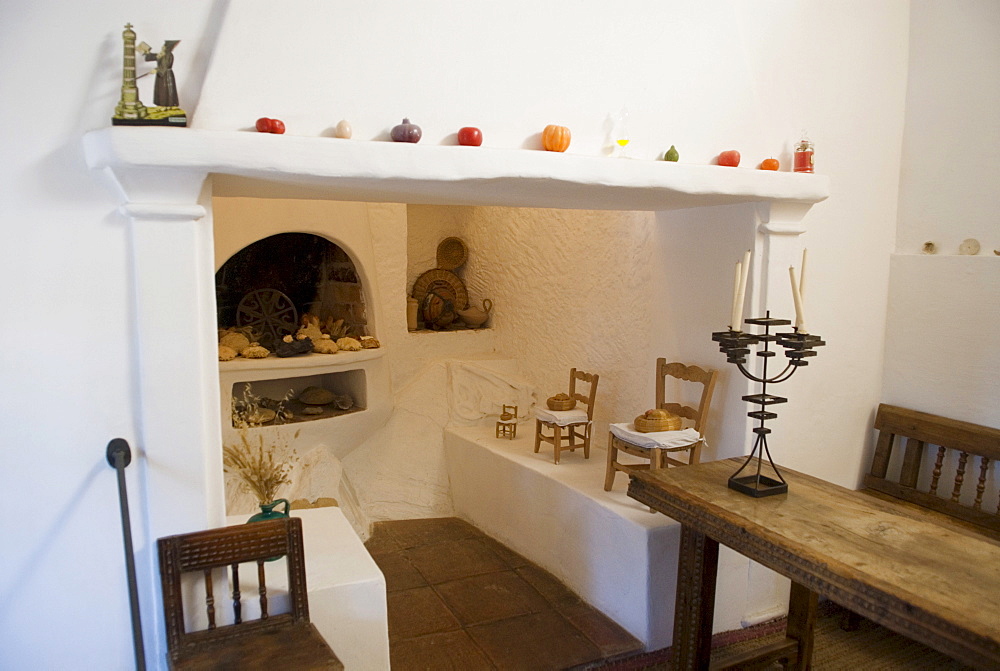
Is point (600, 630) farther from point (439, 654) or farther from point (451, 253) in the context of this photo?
point (451, 253)

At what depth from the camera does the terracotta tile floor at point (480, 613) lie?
299 cm

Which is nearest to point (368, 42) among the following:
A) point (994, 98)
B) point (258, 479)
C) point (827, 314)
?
point (258, 479)

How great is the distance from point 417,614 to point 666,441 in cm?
148

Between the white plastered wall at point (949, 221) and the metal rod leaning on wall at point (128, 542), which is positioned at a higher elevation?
the white plastered wall at point (949, 221)

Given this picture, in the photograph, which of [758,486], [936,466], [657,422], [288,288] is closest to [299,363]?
[288,288]

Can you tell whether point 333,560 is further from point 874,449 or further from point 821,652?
point 874,449

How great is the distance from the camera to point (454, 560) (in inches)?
158

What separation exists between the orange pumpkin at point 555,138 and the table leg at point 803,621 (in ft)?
6.16

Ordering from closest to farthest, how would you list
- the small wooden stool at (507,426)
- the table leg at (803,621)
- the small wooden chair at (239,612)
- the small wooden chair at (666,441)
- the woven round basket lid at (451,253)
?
the small wooden chair at (239,612)
the table leg at (803,621)
the small wooden chair at (666,441)
the small wooden stool at (507,426)
the woven round basket lid at (451,253)

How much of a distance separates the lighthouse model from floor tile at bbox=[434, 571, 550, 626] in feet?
8.25

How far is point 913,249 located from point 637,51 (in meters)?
1.72

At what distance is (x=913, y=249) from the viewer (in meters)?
3.25

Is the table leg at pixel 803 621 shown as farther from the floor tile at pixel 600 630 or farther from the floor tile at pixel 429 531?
the floor tile at pixel 429 531

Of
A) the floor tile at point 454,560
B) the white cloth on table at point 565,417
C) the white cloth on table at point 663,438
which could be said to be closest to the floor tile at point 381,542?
the floor tile at point 454,560
